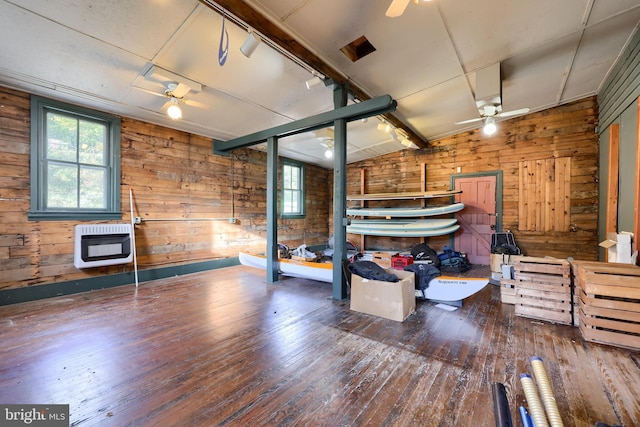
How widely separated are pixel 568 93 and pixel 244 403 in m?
7.14

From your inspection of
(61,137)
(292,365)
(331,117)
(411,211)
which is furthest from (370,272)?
(61,137)

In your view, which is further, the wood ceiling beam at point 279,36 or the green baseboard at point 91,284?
the green baseboard at point 91,284

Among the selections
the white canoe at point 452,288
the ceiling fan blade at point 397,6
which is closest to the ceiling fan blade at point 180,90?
the ceiling fan blade at point 397,6

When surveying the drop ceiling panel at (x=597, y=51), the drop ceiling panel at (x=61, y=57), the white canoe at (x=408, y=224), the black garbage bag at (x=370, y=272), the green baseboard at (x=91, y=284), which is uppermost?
the drop ceiling panel at (x=597, y=51)

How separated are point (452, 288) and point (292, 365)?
224 cm

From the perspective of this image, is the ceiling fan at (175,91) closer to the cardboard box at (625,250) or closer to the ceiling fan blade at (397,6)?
the ceiling fan blade at (397,6)

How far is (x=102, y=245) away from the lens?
12.7 feet

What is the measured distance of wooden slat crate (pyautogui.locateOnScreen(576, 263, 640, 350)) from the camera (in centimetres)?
222

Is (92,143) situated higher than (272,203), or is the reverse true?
(92,143)

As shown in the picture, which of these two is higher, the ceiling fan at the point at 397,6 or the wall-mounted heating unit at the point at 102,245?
the ceiling fan at the point at 397,6

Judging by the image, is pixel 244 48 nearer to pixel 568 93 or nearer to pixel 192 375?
pixel 192 375

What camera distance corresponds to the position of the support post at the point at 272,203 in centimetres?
430

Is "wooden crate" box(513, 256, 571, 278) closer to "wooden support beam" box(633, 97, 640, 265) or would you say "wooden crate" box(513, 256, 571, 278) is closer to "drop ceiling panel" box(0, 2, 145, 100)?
"wooden support beam" box(633, 97, 640, 265)

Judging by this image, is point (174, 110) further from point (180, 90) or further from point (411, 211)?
point (411, 211)
